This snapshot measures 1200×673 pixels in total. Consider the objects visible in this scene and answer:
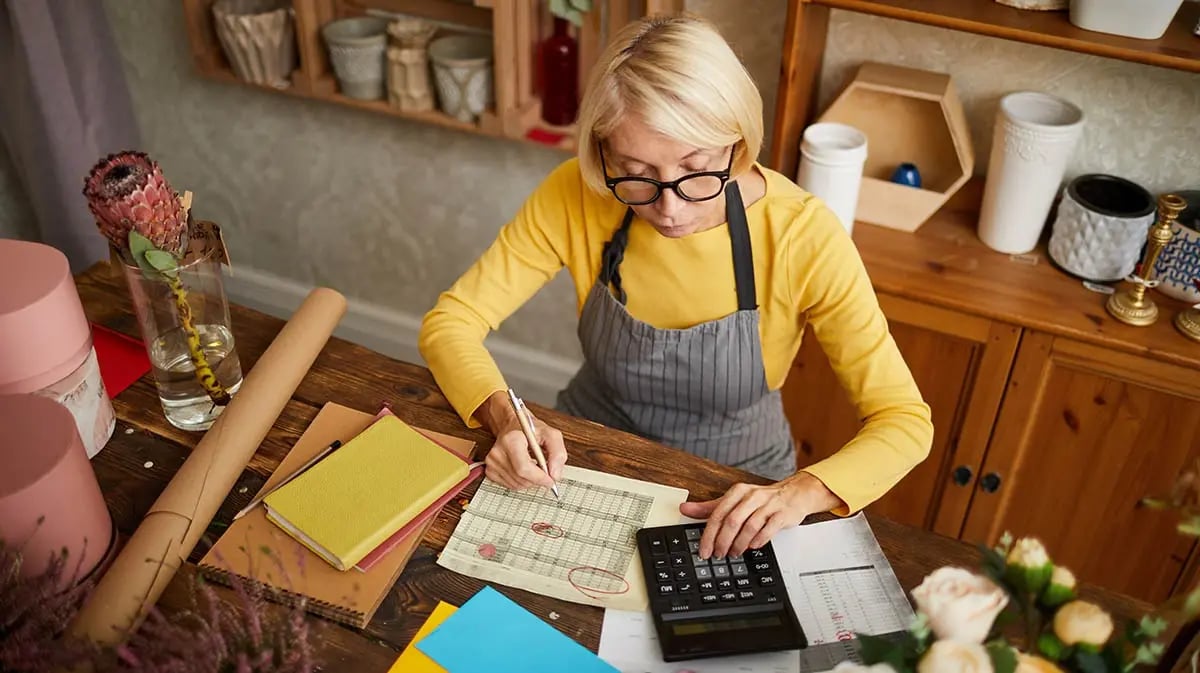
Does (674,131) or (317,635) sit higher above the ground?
(674,131)

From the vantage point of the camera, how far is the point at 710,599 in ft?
3.51

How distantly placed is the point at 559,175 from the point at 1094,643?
3.71 ft

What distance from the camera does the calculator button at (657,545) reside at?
1125 millimetres

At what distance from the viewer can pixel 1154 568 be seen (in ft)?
6.51

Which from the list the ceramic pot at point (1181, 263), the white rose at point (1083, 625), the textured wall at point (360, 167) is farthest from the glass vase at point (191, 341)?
the ceramic pot at point (1181, 263)

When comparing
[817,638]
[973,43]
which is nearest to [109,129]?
[973,43]

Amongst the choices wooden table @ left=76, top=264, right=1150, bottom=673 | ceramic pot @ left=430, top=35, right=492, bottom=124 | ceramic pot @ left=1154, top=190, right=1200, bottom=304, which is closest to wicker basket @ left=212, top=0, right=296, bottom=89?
ceramic pot @ left=430, top=35, right=492, bottom=124

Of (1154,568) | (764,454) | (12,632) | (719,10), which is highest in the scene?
(719,10)

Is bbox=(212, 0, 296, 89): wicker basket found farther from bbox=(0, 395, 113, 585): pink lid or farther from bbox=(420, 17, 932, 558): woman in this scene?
bbox=(0, 395, 113, 585): pink lid

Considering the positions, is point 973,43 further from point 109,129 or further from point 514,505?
point 109,129

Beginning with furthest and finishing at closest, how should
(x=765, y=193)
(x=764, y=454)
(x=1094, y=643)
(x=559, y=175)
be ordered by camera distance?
(x=764, y=454)
(x=559, y=175)
(x=765, y=193)
(x=1094, y=643)

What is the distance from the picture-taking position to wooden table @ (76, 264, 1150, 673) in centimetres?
106

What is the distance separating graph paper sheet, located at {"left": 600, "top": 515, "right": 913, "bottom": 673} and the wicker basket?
196cm

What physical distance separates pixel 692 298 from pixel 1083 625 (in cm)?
94
